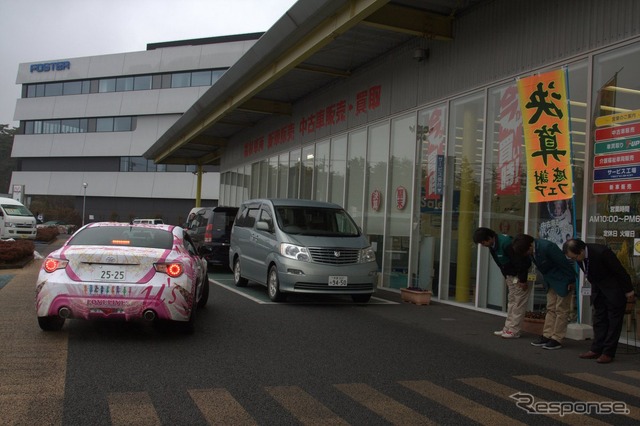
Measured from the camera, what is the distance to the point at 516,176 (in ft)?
33.9

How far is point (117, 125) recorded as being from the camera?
5619 centimetres

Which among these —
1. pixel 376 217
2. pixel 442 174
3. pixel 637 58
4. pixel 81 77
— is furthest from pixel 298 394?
pixel 81 77

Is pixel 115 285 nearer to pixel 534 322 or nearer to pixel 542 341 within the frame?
pixel 542 341

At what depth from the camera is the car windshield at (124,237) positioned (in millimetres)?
7500

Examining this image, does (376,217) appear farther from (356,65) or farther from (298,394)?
(298,394)

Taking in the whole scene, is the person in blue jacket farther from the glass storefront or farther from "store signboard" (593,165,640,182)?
"store signboard" (593,165,640,182)

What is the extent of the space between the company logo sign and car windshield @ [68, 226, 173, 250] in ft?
188

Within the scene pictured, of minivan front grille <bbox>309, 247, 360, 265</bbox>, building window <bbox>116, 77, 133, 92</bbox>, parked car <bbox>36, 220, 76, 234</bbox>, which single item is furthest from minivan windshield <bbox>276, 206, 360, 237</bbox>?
building window <bbox>116, 77, 133, 92</bbox>

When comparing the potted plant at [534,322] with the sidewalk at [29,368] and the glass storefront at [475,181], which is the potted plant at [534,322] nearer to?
the glass storefront at [475,181]

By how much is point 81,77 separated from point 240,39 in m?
17.4

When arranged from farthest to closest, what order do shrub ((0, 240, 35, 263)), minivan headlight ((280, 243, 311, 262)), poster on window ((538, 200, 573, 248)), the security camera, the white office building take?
the white office building, shrub ((0, 240, 35, 263)), the security camera, minivan headlight ((280, 243, 311, 262)), poster on window ((538, 200, 573, 248))

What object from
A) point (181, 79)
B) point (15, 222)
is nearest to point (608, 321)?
point (15, 222)

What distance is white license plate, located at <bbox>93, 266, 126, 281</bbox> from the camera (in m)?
A: 6.80

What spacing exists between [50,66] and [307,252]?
58.3 meters
